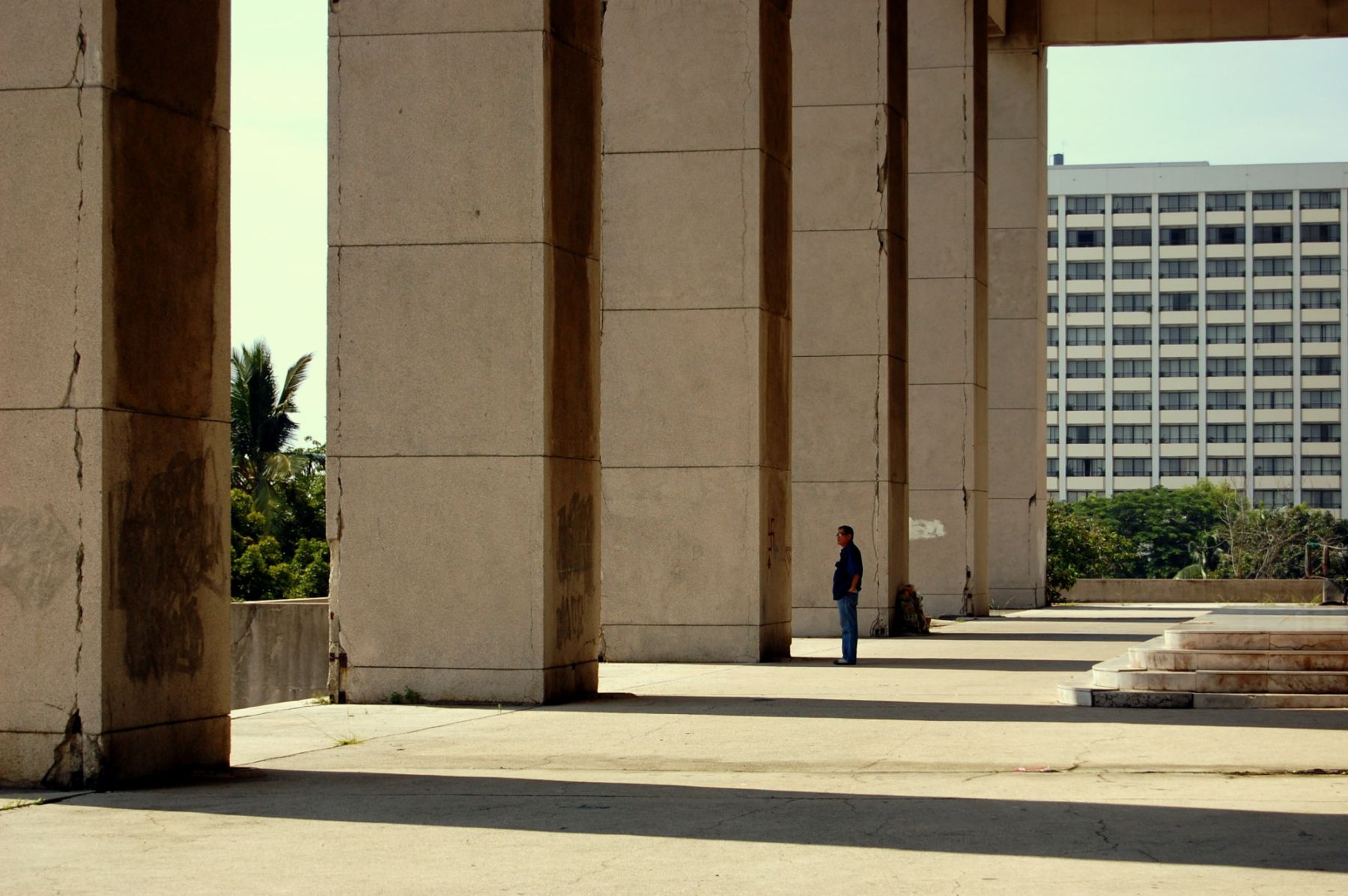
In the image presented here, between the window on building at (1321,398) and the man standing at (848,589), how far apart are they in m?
165

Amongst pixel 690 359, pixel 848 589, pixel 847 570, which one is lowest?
pixel 848 589

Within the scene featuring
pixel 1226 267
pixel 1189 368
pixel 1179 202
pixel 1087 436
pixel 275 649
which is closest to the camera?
pixel 275 649

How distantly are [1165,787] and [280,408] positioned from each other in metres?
55.8

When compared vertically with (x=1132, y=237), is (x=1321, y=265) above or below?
below

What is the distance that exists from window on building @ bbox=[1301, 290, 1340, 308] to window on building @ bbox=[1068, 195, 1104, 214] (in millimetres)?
21130

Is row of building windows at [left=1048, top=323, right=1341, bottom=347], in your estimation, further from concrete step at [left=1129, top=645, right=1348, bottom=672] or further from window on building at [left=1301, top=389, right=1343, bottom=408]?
concrete step at [left=1129, top=645, right=1348, bottom=672]

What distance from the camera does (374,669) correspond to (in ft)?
50.9

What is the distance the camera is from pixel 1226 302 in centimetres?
17750

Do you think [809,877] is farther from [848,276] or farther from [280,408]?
[280,408]

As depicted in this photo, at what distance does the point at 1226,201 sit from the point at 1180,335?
44.9 ft

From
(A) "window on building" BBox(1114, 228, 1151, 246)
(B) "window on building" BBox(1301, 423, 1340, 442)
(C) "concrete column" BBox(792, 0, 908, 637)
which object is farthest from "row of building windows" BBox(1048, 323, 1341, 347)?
(C) "concrete column" BBox(792, 0, 908, 637)

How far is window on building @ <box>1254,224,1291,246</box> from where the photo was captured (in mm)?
175750

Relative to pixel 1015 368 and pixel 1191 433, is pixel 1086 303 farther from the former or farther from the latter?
pixel 1015 368

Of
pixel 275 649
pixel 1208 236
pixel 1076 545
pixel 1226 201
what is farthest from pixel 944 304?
pixel 1226 201
